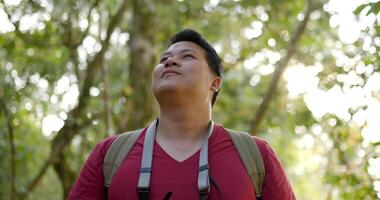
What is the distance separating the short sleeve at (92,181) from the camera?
238 centimetres

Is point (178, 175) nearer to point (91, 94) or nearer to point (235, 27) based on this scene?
point (91, 94)

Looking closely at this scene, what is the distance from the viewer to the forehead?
2721 mm

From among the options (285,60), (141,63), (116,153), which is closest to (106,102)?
(141,63)

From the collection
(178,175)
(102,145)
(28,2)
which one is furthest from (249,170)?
(28,2)

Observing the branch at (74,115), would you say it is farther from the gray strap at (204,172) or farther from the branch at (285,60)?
the gray strap at (204,172)

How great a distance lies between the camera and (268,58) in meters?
7.30

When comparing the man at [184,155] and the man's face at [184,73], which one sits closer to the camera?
the man at [184,155]

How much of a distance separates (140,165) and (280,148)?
9406mm

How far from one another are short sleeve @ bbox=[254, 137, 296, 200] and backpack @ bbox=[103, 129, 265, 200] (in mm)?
23

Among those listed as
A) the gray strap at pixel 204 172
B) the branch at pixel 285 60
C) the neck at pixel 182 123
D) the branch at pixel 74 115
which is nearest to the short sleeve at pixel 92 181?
the neck at pixel 182 123

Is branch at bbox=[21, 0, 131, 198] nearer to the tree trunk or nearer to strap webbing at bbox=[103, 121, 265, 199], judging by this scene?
the tree trunk

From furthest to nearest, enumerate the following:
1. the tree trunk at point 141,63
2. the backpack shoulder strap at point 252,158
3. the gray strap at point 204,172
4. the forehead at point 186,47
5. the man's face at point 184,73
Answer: the tree trunk at point 141,63
the forehead at point 186,47
the man's face at point 184,73
the backpack shoulder strap at point 252,158
the gray strap at point 204,172

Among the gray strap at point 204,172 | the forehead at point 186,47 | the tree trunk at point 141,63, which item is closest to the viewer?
the gray strap at point 204,172

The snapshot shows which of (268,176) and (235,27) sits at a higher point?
(235,27)
